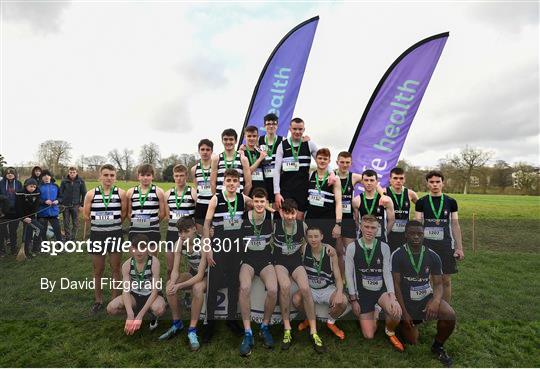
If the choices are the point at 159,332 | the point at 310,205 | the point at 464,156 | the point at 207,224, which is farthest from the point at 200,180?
the point at 464,156

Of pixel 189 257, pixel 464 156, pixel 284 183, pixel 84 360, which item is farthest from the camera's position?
pixel 464 156

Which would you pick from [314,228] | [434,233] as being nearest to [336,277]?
[314,228]

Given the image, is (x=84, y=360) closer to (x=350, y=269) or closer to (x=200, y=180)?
(x=200, y=180)

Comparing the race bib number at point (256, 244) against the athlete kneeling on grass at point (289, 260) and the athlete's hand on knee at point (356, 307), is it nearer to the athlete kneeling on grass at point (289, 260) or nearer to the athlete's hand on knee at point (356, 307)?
the athlete kneeling on grass at point (289, 260)

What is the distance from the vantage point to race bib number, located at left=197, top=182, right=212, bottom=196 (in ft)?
14.5

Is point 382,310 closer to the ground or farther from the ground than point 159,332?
farther from the ground

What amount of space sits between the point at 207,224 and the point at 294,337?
1772 mm

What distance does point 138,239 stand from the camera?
3979mm

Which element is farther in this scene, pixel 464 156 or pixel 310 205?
pixel 464 156

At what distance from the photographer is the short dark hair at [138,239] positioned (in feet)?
13.0

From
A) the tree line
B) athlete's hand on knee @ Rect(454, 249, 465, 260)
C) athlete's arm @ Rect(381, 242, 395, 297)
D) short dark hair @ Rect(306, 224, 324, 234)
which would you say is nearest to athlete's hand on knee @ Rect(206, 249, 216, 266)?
short dark hair @ Rect(306, 224, 324, 234)

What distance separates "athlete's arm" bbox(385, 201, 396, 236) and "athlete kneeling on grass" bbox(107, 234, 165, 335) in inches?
125

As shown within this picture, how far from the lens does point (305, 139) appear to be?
181 inches

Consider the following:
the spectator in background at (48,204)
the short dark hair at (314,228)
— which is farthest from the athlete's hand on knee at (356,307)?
the spectator in background at (48,204)
